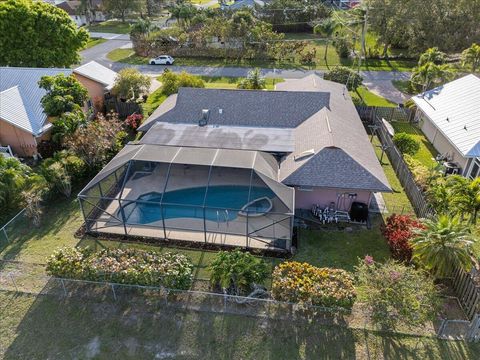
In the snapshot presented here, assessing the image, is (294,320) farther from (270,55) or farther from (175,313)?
(270,55)

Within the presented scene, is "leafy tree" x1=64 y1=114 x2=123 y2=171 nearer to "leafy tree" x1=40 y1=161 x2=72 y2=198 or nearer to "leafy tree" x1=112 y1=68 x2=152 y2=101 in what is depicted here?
"leafy tree" x1=40 y1=161 x2=72 y2=198

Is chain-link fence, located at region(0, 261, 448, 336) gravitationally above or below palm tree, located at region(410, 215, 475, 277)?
below

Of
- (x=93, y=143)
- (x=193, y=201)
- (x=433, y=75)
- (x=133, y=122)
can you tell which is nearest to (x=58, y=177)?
(x=93, y=143)

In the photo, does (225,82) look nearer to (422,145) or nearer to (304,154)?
(422,145)

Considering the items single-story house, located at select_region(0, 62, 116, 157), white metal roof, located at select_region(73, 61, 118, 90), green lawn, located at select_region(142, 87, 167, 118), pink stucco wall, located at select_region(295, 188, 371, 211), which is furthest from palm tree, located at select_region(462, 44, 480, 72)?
single-story house, located at select_region(0, 62, 116, 157)

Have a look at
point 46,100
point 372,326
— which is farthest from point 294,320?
point 46,100
